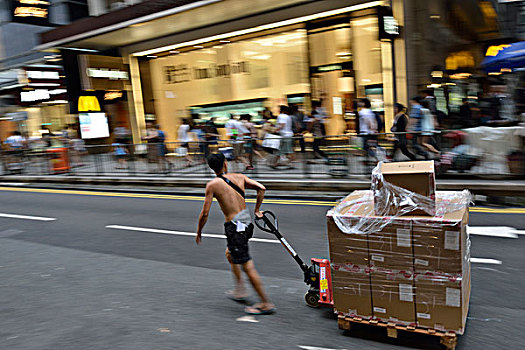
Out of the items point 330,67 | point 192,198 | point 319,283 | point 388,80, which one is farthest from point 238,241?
point 330,67

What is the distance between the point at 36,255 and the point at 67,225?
2155 millimetres

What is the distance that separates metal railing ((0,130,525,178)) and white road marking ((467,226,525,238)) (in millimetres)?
2236

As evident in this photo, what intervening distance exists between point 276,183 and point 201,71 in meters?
11.2

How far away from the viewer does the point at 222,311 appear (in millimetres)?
4707

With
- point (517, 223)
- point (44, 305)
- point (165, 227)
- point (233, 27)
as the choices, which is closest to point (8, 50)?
point (233, 27)

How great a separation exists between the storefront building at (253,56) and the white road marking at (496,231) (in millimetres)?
8804

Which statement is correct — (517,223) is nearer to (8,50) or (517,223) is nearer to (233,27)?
(233,27)

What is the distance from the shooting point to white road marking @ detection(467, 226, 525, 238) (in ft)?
21.2

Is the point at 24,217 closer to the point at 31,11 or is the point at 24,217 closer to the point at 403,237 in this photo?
the point at 403,237

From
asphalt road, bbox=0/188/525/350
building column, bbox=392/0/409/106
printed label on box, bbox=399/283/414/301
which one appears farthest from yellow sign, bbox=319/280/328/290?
building column, bbox=392/0/409/106

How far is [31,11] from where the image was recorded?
76.2 feet

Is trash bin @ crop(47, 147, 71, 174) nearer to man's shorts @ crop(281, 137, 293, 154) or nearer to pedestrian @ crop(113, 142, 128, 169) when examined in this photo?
pedestrian @ crop(113, 142, 128, 169)

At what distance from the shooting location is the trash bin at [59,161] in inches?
655

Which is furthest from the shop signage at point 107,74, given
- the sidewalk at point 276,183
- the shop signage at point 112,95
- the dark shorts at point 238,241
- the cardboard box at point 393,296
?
the cardboard box at point 393,296
